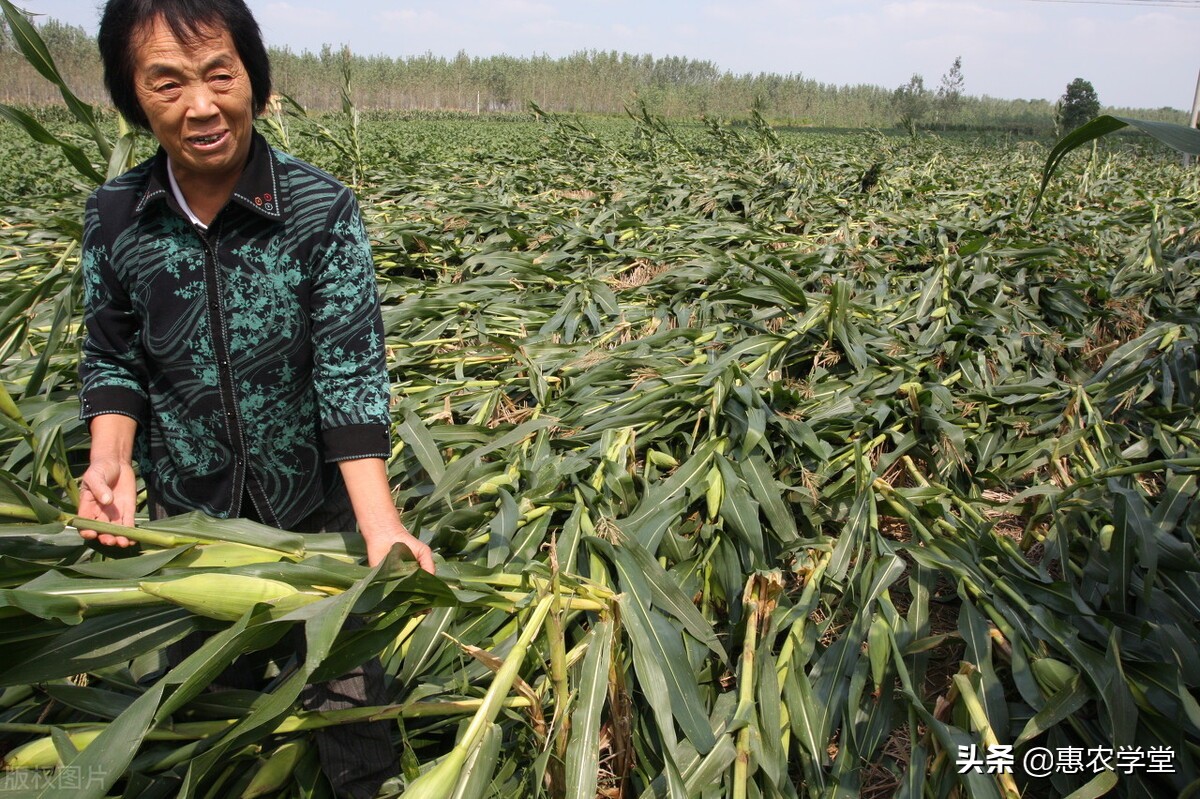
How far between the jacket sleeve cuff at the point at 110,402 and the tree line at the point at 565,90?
1544 inches

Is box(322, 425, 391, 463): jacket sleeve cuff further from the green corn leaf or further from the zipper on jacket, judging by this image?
the green corn leaf

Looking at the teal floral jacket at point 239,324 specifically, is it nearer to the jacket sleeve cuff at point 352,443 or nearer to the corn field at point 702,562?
the jacket sleeve cuff at point 352,443

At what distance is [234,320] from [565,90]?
58.0 m

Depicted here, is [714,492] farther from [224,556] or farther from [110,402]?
[110,402]

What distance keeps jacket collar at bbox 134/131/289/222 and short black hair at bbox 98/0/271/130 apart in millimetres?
87

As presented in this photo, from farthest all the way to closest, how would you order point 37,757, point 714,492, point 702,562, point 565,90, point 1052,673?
point 565,90 → point 714,492 → point 702,562 → point 1052,673 → point 37,757

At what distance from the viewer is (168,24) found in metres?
1.05

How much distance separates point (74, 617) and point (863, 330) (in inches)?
95.2

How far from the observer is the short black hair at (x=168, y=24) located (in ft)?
3.46

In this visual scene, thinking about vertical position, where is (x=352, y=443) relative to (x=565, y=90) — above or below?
below

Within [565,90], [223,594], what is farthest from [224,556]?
[565,90]

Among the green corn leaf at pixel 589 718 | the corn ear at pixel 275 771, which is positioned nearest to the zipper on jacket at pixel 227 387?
the corn ear at pixel 275 771

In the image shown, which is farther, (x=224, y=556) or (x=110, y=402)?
(x=110, y=402)

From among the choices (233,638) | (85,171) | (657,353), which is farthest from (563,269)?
(233,638)
